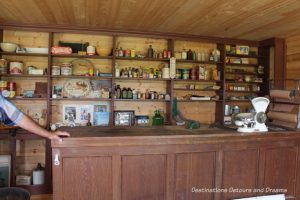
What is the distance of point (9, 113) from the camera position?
1536 mm

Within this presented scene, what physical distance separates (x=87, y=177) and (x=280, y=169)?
69.6 inches

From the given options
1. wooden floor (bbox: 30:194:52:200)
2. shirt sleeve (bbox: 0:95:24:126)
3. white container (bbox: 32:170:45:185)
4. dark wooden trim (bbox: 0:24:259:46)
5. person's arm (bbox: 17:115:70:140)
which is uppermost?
dark wooden trim (bbox: 0:24:259:46)

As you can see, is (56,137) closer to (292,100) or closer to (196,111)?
(292,100)

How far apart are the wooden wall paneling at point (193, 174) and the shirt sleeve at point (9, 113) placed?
1.20 m

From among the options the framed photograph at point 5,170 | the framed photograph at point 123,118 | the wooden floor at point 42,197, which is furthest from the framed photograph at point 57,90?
the wooden floor at point 42,197

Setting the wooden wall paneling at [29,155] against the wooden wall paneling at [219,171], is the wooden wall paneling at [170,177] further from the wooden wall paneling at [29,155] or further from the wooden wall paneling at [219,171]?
the wooden wall paneling at [29,155]

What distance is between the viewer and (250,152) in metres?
2.11

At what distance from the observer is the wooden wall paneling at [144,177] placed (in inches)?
71.6

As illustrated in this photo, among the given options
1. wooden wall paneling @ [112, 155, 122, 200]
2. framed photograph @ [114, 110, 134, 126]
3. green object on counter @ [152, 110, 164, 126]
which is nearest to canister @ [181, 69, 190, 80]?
green object on counter @ [152, 110, 164, 126]

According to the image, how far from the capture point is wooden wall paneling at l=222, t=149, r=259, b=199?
205 cm

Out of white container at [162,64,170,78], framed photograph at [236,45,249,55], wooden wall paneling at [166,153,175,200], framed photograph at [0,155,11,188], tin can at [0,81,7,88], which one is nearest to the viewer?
wooden wall paneling at [166,153,175,200]

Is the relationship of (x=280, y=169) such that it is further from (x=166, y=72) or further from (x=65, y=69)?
(x=65, y=69)

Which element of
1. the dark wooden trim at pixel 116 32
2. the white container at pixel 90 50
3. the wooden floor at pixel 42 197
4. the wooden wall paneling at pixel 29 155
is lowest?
the wooden floor at pixel 42 197

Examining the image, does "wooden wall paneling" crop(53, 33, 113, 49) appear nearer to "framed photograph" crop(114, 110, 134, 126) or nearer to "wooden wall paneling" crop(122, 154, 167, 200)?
"framed photograph" crop(114, 110, 134, 126)
